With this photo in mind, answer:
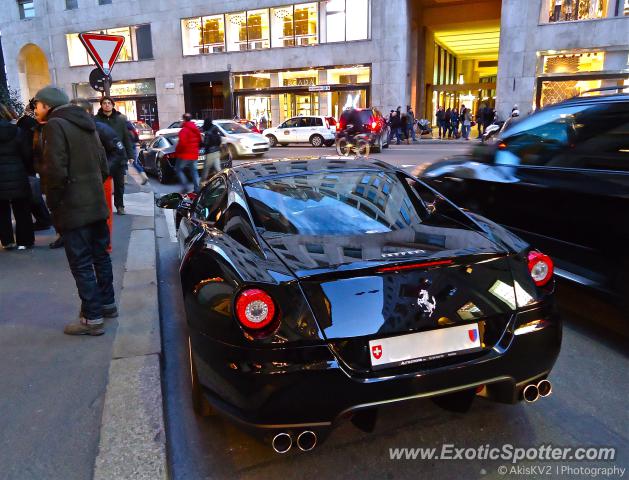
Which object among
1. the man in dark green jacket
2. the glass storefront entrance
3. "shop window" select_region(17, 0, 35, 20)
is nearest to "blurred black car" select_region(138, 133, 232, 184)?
the man in dark green jacket

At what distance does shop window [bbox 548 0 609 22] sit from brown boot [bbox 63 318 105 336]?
94.9 feet

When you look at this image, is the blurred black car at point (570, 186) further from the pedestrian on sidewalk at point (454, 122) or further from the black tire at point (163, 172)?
the pedestrian on sidewalk at point (454, 122)

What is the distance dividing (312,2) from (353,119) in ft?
51.4

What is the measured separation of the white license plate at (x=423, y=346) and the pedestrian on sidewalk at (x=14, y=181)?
18.1ft

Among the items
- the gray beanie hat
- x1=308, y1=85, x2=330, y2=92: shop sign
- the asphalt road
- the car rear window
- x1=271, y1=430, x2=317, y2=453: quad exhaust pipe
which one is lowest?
the asphalt road

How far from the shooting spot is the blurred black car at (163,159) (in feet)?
45.5

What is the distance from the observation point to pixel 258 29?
112ft

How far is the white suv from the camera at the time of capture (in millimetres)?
25328

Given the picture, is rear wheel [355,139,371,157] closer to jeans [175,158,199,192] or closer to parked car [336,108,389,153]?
parked car [336,108,389,153]

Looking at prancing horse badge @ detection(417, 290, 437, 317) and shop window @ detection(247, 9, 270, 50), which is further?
shop window @ detection(247, 9, 270, 50)

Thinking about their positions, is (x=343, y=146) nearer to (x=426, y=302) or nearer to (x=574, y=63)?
(x=574, y=63)

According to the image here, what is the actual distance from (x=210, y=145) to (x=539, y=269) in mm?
9737

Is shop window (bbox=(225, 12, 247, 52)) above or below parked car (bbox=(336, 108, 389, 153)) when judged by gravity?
above

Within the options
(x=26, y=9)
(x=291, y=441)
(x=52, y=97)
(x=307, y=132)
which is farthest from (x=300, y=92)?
(x=291, y=441)
